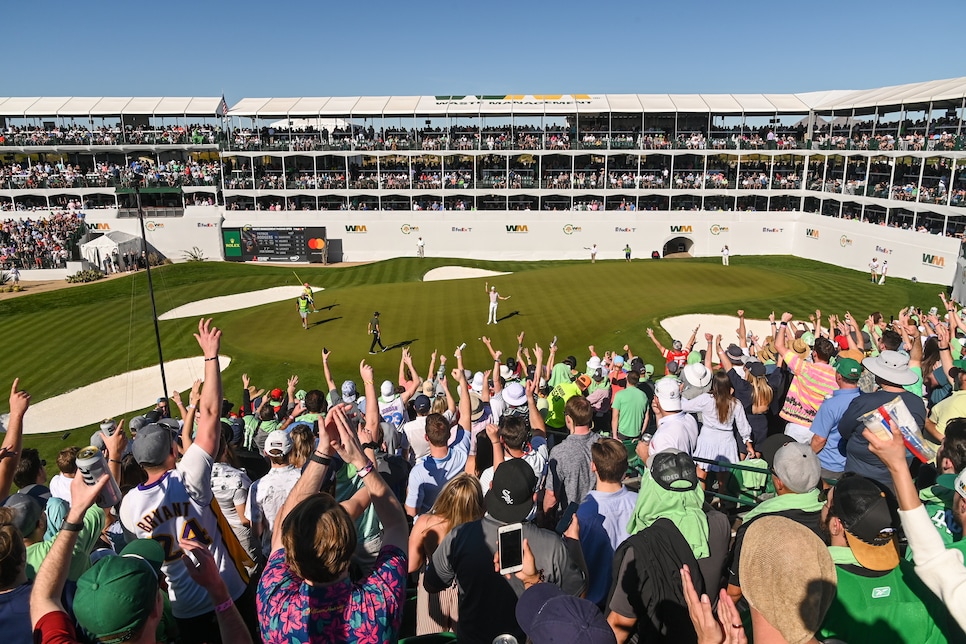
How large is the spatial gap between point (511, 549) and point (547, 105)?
169ft

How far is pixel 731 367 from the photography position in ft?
35.8

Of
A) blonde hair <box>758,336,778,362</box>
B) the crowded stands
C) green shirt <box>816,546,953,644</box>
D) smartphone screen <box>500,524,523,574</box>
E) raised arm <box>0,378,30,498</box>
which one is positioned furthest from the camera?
blonde hair <box>758,336,778,362</box>

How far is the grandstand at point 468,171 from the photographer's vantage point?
49.8 metres

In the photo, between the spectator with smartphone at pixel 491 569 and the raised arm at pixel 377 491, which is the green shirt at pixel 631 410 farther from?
the raised arm at pixel 377 491

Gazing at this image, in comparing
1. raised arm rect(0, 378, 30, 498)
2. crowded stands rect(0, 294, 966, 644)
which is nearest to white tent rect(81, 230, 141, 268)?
crowded stands rect(0, 294, 966, 644)

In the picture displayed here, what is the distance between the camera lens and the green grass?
854 inches

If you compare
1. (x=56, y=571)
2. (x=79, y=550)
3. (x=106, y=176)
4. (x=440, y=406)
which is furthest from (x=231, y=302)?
(x=56, y=571)

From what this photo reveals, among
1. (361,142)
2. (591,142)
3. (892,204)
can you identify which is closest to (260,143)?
(361,142)

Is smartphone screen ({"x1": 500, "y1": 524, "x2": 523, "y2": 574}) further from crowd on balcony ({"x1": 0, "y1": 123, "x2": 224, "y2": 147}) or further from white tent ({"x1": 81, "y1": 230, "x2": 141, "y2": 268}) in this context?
crowd on balcony ({"x1": 0, "y1": 123, "x2": 224, "y2": 147})

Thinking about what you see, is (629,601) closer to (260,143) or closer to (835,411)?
(835,411)

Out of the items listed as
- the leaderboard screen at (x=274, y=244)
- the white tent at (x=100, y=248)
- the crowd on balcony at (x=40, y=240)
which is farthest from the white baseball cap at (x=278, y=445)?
the leaderboard screen at (x=274, y=244)

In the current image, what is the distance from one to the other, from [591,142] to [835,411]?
47.8 m

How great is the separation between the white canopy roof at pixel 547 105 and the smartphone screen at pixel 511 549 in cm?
4960

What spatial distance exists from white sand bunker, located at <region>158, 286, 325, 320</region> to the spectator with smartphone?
27804mm
